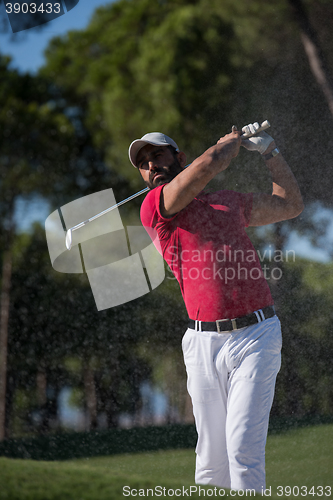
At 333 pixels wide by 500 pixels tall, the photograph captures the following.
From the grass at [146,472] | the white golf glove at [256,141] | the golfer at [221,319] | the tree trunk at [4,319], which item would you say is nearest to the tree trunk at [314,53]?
the grass at [146,472]

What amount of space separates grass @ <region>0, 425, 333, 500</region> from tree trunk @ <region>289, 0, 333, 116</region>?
3170mm

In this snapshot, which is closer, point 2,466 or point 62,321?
point 2,466

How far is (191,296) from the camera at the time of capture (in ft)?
5.35

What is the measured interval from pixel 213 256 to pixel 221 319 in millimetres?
200

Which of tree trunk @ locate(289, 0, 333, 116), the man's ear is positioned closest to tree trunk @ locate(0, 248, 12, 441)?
tree trunk @ locate(289, 0, 333, 116)

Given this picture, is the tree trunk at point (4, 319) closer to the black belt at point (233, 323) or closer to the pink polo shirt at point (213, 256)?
the pink polo shirt at point (213, 256)

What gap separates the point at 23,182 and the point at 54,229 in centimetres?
104

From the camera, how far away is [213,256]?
1.59 metres

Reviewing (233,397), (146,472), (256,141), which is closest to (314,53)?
(256,141)

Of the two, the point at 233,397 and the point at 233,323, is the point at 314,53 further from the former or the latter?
the point at 233,397

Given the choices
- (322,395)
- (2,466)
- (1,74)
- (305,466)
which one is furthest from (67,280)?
(2,466)

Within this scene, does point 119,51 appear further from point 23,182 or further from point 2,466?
point 2,466

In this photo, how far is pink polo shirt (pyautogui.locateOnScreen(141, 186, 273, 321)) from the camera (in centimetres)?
157

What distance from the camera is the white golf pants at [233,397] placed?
1.48 metres
